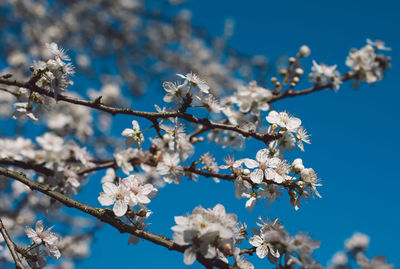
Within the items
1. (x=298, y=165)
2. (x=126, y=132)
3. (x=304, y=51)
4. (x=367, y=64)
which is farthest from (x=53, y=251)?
(x=367, y=64)

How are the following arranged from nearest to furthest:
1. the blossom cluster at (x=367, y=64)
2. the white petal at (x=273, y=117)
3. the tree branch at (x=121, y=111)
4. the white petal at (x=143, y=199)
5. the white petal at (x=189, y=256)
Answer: the white petal at (x=189, y=256) < the white petal at (x=143, y=199) < the tree branch at (x=121, y=111) < the white petal at (x=273, y=117) < the blossom cluster at (x=367, y=64)

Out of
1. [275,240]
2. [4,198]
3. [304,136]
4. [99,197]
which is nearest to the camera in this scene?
[275,240]

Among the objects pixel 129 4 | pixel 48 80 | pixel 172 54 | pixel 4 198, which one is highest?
pixel 129 4

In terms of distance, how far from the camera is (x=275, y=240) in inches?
63.3

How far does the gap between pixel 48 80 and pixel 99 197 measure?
81 cm

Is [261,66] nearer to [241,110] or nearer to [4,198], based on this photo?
[241,110]

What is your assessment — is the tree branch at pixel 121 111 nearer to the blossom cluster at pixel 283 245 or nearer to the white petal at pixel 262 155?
the white petal at pixel 262 155

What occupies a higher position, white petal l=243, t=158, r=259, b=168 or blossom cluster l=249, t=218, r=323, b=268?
white petal l=243, t=158, r=259, b=168

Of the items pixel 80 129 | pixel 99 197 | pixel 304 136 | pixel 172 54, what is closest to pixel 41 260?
pixel 99 197

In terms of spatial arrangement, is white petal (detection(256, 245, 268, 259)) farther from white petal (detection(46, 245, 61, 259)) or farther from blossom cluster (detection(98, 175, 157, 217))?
white petal (detection(46, 245, 61, 259))

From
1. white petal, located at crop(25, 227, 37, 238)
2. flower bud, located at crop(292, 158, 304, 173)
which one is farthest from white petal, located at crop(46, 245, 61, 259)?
flower bud, located at crop(292, 158, 304, 173)

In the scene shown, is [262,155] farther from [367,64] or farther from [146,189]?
[367,64]

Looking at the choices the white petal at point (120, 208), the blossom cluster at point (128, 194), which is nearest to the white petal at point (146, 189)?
the blossom cluster at point (128, 194)

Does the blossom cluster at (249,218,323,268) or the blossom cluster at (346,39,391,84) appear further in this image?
the blossom cluster at (346,39,391,84)
